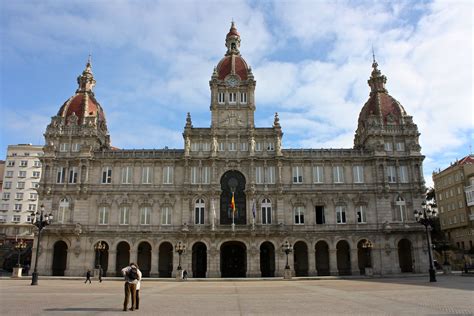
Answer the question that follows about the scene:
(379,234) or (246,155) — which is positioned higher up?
(246,155)

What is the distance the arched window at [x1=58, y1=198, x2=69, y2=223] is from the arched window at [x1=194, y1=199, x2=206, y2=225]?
1935cm

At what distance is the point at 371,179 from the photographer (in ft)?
201

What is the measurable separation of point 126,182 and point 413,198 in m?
43.7

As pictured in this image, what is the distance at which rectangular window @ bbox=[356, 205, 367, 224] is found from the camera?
5991cm

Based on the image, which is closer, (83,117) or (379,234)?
(379,234)

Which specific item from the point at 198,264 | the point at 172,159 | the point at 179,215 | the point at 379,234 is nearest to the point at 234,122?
the point at 172,159

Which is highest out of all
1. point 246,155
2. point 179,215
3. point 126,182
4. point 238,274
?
Answer: point 246,155

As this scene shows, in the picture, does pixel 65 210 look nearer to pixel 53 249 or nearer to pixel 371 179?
pixel 53 249

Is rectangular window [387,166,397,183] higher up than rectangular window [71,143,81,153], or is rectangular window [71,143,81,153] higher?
rectangular window [71,143,81,153]

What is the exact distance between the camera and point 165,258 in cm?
6066

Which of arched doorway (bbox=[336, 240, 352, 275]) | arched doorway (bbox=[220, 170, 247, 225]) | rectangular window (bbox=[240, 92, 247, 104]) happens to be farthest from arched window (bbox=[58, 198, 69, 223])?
arched doorway (bbox=[336, 240, 352, 275])

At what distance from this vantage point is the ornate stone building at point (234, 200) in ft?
190

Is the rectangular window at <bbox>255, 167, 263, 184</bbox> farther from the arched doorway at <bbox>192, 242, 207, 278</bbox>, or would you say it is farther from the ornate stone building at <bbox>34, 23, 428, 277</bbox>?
the arched doorway at <bbox>192, 242, 207, 278</bbox>

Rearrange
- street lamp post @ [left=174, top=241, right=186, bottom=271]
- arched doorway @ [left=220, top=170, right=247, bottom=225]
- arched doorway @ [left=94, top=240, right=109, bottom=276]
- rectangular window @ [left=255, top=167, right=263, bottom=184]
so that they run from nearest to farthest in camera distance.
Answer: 1. street lamp post @ [left=174, top=241, right=186, bottom=271]
2. arched doorway @ [left=94, top=240, right=109, bottom=276]
3. arched doorway @ [left=220, top=170, right=247, bottom=225]
4. rectangular window @ [left=255, top=167, right=263, bottom=184]
